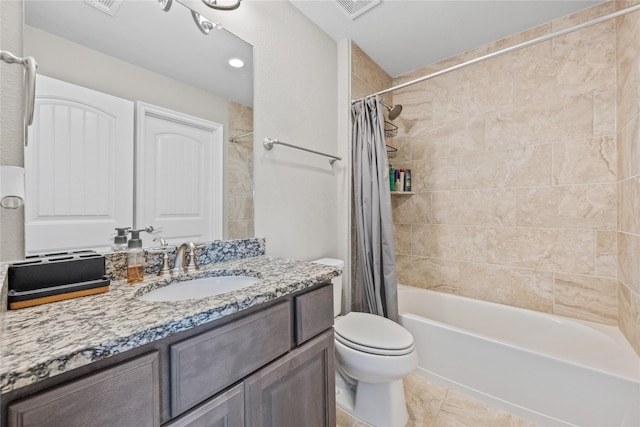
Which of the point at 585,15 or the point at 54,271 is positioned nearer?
the point at 54,271

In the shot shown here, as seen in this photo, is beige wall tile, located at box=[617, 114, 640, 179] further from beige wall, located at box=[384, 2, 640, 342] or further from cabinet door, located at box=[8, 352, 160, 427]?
cabinet door, located at box=[8, 352, 160, 427]

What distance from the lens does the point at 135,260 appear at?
0.91 metres

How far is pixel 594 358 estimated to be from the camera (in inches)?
57.9

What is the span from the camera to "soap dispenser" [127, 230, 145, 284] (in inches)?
35.2

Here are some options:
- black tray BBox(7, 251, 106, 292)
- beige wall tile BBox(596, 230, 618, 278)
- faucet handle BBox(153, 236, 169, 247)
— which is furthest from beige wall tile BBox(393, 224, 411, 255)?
black tray BBox(7, 251, 106, 292)

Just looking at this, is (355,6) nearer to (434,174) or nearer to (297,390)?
(434,174)

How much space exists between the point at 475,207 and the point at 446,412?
1410 mm

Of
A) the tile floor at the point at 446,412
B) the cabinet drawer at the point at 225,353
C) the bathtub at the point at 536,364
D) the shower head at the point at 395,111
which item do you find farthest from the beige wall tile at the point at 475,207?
the cabinet drawer at the point at 225,353

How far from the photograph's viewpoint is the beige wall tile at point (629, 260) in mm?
1315

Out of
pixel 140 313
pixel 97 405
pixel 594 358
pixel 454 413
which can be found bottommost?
pixel 454 413

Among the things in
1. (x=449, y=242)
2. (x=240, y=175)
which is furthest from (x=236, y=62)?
(x=449, y=242)

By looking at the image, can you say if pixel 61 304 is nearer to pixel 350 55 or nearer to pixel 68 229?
pixel 68 229

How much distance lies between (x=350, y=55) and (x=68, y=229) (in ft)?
6.46

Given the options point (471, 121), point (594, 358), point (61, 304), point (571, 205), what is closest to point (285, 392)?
point (61, 304)
